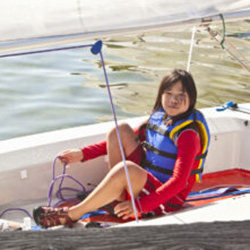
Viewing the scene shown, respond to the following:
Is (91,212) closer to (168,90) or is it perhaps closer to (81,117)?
(168,90)

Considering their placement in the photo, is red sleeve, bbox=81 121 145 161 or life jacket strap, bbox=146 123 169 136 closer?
life jacket strap, bbox=146 123 169 136

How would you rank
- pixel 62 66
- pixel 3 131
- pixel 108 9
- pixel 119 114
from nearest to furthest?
pixel 108 9 < pixel 3 131 < pixel 119 114 < pixel 62 66

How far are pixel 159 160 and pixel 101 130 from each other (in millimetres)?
474

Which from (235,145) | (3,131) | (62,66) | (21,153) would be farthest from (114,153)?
(62,66)

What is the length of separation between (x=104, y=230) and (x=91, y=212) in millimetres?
1300

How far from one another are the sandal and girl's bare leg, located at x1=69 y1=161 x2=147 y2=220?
0.07 ft

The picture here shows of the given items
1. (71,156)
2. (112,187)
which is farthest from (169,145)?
(71,156)

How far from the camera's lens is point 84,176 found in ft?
7.72

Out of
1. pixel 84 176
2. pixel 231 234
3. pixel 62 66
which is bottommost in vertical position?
pixel 231 234

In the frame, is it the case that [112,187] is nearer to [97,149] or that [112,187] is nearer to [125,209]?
[125,209]

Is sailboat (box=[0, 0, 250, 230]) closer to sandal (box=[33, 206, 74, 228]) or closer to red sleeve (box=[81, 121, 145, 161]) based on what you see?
red sleeve (box=[81, 121, 145, 161])

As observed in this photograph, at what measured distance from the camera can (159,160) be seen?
2.10 meters

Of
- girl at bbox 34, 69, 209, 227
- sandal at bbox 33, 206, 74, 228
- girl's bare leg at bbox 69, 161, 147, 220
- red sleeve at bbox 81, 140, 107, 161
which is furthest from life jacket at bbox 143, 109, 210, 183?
sandal at bbox 33, 206, 74, 228

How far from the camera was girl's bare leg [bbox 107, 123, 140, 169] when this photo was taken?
7.21ft
